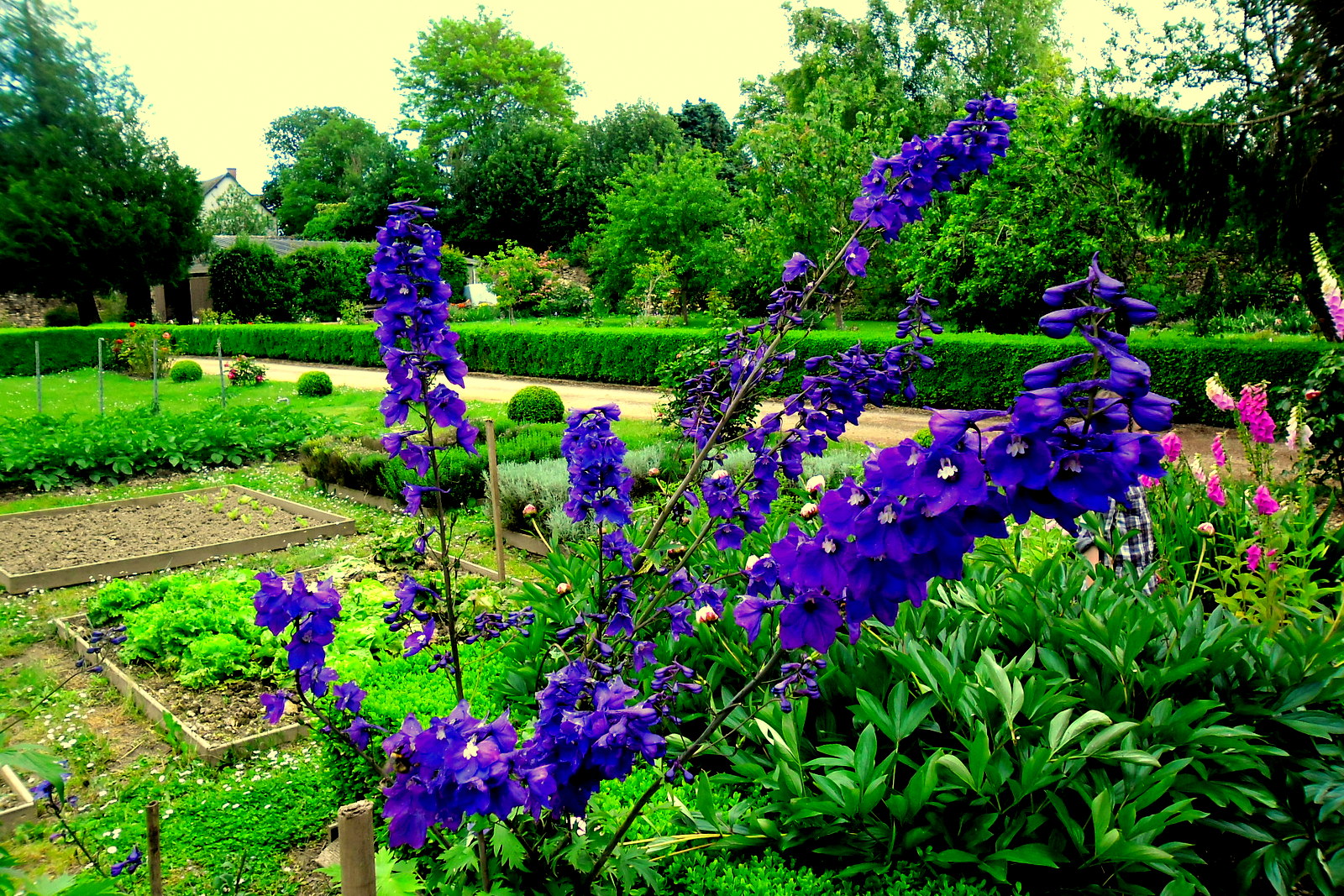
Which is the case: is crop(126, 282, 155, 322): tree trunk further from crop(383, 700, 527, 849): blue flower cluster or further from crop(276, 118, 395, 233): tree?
crop(383, 700, 527, 849): blue flower cluster

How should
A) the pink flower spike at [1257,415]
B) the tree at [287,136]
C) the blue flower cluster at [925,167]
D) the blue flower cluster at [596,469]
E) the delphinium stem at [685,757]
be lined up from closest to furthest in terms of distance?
the delphinium stem at [685,757]
the blue flower cluster at [925,167]
the blue flower cluster at [596,469]
the pink flower spike at [1257,415]
the tree at [287,136]

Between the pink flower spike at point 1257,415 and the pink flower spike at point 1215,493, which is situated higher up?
the pink flower spike at point 1257,415

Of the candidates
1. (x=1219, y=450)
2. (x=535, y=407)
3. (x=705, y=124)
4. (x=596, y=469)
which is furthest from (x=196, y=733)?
(x=705, y=124)

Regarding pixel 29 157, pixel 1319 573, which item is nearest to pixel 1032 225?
pixel 1319 573

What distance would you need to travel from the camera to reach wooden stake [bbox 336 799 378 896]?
1199 millimetres

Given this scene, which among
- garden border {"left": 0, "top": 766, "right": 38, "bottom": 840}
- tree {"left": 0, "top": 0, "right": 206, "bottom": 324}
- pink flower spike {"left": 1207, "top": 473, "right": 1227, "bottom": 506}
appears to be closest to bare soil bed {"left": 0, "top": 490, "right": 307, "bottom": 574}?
garden border {"left": 0, "top": 766, "right": 38, "bottom": 840}

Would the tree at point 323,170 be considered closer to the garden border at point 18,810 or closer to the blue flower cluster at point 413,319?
the garden border at point 18,810

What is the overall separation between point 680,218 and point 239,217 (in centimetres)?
3547

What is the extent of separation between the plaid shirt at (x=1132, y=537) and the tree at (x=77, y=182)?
102ft

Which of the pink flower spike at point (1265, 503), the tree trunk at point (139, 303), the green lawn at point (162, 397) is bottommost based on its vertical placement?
the green lawn at point (162, 397)

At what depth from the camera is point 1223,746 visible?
6.72 ft

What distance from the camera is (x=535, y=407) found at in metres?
10.8

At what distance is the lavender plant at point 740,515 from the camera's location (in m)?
0.91

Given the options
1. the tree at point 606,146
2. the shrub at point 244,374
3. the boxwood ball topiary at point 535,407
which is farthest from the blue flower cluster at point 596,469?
the tree at point 606,146
